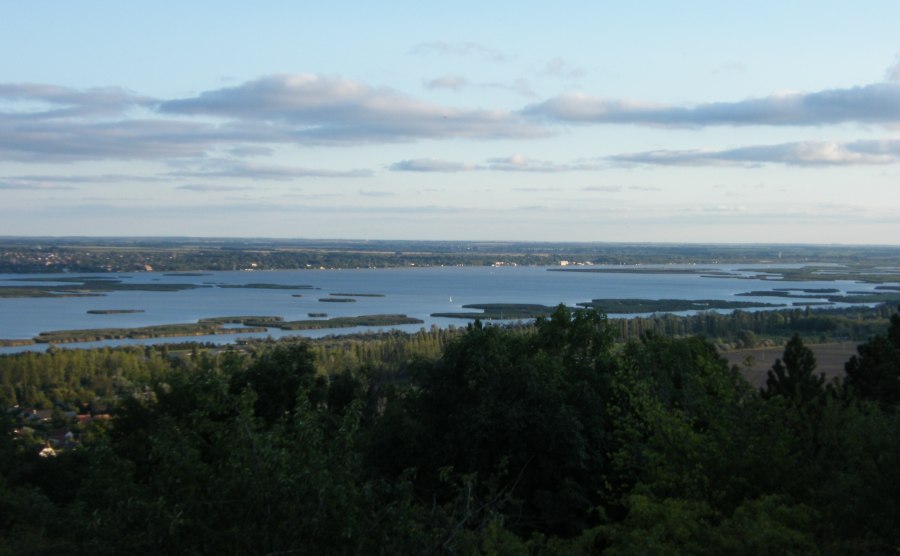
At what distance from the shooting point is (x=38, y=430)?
27.4 meters

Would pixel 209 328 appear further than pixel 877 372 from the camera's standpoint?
Yes

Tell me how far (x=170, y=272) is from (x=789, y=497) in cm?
15633

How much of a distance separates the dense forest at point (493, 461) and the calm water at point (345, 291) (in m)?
46.0

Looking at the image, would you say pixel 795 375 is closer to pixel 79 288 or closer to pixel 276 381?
pixel 276 381

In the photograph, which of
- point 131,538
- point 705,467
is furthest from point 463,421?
point 131,538

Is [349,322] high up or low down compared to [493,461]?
down

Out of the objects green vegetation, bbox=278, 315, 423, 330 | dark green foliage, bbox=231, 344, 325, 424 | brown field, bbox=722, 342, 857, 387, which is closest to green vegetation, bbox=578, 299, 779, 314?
green vegetation, bbox=278, 315, 423, 330

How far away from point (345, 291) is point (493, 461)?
104007mm

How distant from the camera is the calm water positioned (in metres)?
77.8

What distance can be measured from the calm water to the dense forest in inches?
1810

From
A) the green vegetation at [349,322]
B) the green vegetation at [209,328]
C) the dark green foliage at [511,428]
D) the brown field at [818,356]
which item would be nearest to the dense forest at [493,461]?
the dark green foliage at [511,428]

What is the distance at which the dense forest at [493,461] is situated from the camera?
726cm

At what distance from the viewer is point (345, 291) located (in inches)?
4651

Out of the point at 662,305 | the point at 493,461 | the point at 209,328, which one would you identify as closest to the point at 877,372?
the point at 493,461
